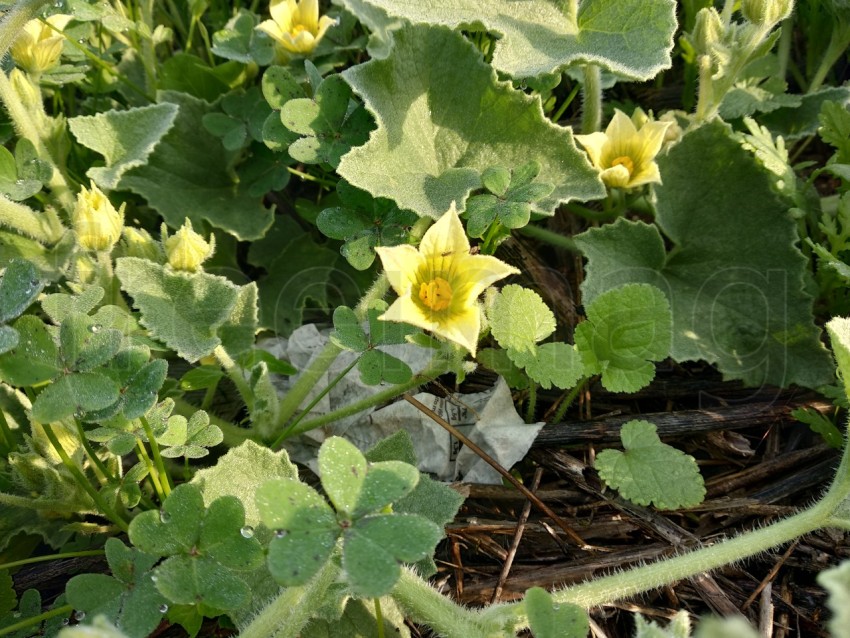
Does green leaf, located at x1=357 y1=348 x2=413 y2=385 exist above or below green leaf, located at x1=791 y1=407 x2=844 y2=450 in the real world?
above

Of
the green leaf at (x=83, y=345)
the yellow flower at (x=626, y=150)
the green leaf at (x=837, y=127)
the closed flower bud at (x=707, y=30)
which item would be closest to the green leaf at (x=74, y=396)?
the green leaf at (x=83, y=345)

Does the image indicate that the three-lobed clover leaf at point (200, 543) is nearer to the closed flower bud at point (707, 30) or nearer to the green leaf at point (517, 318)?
the green leaf at point (517, 318)

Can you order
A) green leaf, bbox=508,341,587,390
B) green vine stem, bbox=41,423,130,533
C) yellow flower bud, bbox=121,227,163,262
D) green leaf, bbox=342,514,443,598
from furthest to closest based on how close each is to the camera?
1. yellow flower bud, bbox=121,227,163,262
2. green leaf, bbox=508,341,587,390
3. green vine stem, bbox=41,423,130,533
4. green leaf, bbox=342,514,443,598

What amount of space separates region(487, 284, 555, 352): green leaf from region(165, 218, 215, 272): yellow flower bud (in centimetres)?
79

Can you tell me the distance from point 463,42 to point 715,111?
33.7 inches

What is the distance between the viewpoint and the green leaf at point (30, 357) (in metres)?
1.72

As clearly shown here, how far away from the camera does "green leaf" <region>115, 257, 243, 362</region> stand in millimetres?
2045

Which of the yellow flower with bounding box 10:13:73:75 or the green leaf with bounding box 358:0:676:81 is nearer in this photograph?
the green leaf with bounding box 358:0:676:81

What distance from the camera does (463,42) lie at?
238cm

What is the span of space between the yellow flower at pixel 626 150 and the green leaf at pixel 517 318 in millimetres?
568

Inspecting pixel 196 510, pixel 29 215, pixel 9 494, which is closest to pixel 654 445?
pixel 196 510

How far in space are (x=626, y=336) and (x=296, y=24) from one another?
154 cm

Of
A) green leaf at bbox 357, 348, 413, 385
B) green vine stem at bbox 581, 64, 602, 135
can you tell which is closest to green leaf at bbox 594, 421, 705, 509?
green leaf at bbox 357, 348, 413, 385

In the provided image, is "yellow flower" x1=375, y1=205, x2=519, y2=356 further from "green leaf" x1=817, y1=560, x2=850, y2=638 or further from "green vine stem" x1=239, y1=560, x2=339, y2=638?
"green leaf" x1=817, y1=560, x2=850, y2=638
